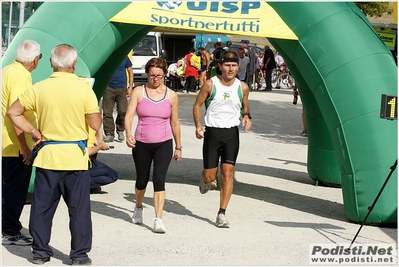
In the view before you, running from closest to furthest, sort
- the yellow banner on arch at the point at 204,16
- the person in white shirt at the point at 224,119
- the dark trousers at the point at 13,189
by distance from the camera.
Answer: the dark trousers at the point at 13,189 → the person in white shirt at the point at 224,119 → the yellow banner on arch at the point at 204,16

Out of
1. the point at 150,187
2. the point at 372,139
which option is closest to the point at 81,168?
the point at 372,139

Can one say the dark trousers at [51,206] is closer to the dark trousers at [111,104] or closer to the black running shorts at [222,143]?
the black running shorts at [222,143]

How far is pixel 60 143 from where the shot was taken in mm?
6195

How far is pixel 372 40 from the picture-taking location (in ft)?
26.8

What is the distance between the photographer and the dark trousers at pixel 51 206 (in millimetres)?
6238

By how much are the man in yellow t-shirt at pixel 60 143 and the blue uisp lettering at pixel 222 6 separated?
285 centimetres

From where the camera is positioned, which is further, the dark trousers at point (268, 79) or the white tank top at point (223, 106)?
the dark trousers at point (268, 79)

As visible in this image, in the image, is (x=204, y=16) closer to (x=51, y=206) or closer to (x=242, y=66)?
(x=51, y=206)

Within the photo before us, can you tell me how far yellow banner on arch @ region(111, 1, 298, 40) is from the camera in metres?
8.59

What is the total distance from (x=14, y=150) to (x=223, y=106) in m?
2.34

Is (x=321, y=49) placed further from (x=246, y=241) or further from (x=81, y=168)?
(x=81, y=168)

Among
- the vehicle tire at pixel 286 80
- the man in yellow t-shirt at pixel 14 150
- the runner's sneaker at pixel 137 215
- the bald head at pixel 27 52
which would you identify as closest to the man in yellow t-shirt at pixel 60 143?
the man in yellow t-shirt at pixel 14 150

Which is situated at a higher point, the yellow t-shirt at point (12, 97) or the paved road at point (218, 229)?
the yellow t-shirt at point (12, 97)

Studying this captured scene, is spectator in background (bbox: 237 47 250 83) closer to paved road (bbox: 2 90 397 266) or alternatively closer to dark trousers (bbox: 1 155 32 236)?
paved road (bbox: 2 90 397 266)
